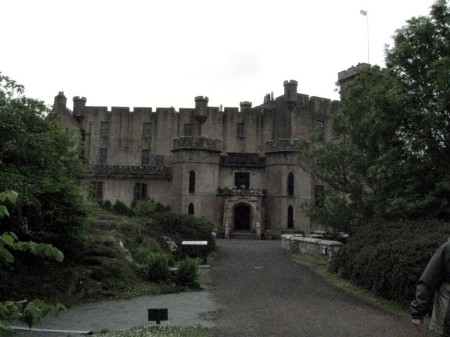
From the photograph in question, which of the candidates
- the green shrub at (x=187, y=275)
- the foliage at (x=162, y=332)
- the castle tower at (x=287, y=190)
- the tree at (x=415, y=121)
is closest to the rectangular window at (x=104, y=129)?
the castle tower at (x=287, y=190)

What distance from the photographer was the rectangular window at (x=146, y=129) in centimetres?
5509

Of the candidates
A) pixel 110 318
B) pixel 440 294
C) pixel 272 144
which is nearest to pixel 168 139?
pixel 272 144

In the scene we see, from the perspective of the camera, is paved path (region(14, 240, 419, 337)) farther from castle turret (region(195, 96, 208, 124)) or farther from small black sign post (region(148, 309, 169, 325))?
castle turret (region(195, 96, 208, 124))

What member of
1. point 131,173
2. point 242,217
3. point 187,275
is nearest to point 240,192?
point 242,217

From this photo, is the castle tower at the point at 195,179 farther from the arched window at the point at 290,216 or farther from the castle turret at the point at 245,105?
the castle turret at the point at 245,105

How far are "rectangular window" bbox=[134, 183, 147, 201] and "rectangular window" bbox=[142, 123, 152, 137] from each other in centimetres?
754

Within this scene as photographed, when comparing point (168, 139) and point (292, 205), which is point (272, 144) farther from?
point (168, 139)

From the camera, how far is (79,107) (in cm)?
5600

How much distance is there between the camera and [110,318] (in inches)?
442

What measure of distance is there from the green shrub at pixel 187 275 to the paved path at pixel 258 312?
0.56m

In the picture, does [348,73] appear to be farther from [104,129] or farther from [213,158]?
[104,129]

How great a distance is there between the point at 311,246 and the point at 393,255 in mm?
12942

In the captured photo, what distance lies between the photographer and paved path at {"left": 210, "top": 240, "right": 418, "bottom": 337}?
32.0 ft

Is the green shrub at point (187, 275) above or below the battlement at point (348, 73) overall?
below
